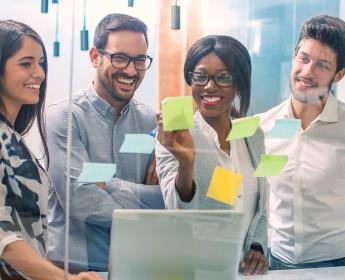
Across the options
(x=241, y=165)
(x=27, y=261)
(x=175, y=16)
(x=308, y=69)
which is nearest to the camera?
(x=27, y=261)

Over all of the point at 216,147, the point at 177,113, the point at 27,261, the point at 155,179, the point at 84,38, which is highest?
the point at 84,38

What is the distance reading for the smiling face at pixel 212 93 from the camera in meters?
1.92

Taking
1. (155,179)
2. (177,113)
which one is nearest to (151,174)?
(155,179)

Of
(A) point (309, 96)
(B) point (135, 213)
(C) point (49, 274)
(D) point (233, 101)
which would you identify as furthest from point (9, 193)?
(A) point (309, 96)

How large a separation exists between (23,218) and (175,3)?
92cm

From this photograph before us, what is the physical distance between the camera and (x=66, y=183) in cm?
177

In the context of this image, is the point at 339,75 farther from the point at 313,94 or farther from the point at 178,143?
the point at 178,143

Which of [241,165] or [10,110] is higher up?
[10,110]

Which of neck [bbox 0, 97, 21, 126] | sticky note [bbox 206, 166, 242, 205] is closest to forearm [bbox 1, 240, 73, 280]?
neck [bbox 0, 97, 21, 126]

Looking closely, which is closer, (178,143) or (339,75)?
(178,143)

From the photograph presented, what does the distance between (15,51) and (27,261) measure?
2.20 feet

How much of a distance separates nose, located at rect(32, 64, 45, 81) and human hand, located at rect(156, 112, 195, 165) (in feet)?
1.36

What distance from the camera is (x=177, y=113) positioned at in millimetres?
1914

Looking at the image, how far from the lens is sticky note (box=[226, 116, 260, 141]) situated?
2023 mm
